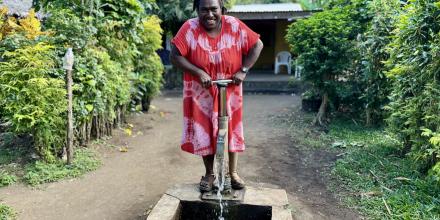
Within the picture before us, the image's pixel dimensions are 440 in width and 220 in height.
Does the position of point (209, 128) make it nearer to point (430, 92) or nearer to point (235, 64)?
point (235, 64)

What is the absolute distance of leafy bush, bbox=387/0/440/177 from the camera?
3840mm

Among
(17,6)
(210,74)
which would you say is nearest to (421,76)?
(210,74)

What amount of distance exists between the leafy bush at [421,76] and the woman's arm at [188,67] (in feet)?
7.32

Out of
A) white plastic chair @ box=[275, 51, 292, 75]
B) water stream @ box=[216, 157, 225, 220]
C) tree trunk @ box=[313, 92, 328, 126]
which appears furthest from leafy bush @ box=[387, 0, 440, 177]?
white plastic chair @ box=[275, 51, 292, 75]

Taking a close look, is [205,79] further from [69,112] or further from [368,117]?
[368,117]

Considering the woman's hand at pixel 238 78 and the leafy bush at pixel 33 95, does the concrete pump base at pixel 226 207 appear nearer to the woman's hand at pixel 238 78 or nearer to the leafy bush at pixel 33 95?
the woman's hand at pixel 238 78

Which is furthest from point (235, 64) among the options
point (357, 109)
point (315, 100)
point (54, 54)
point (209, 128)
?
point (315, 100)

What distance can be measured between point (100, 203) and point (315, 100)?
5.96 metres

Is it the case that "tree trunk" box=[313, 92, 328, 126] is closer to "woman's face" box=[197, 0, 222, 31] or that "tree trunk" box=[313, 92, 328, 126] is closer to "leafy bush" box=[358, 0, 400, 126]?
"leafy bush" box=[358, 0, 400, 126]

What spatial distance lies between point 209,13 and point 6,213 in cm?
273

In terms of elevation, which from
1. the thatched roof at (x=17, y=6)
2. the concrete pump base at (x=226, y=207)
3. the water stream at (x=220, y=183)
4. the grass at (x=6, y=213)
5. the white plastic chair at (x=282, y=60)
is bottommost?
the grass at (x=6, y=213)

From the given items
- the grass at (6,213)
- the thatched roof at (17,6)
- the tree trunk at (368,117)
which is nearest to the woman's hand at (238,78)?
the grass at (6,213)

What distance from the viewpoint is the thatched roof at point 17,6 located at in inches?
291

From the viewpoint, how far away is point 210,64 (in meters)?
3.08
